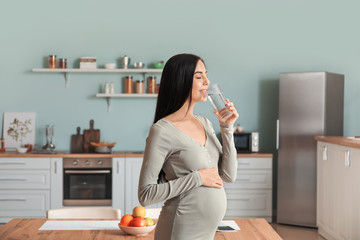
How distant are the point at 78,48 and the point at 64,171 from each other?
58.3 inches

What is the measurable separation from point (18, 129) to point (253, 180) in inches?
110

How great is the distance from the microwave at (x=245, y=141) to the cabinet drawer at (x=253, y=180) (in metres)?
0.30

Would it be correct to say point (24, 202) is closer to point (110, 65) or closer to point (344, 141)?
point (110, 65)

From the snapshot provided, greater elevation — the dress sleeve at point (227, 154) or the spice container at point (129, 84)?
the spice container at point (129, 84)

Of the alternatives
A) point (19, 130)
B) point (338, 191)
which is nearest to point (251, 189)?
point (338, 191)

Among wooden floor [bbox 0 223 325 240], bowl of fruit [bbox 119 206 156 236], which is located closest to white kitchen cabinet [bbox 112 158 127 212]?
wooden floor [bbox 0 223 325 240]

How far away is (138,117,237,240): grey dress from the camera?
1443 mm

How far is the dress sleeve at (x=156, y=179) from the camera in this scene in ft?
4.71

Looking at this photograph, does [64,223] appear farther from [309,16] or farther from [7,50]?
[309,16]

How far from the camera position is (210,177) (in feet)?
4.83

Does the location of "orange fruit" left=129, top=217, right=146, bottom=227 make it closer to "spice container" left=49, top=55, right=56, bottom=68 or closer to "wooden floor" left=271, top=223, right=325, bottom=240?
"wooden floor" left=271, top=223, right=325, bottom=240

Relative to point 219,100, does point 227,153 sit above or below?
below

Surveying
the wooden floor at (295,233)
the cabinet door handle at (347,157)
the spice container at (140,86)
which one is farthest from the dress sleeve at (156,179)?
the spice container at (140,86)

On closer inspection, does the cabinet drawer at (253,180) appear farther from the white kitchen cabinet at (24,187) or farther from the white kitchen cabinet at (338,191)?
the white kitchen cabinet at (24,187)
